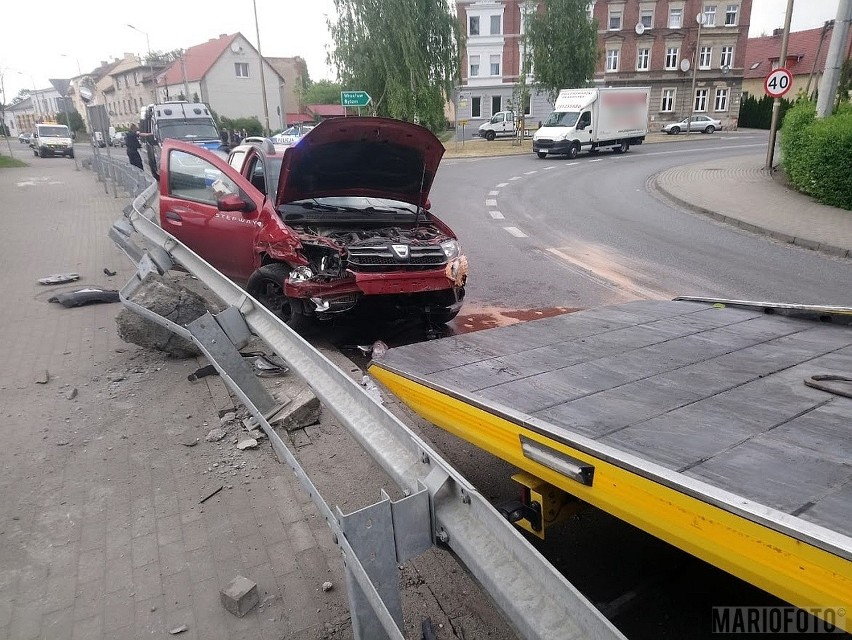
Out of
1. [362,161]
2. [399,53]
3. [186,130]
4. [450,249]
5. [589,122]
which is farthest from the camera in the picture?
[399,53]

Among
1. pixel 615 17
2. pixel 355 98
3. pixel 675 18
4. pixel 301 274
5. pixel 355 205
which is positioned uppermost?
pixel 615 17

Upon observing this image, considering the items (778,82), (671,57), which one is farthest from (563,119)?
(671,57)

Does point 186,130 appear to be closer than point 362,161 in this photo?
No

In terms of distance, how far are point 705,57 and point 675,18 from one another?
4317 mm

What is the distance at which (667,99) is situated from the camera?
53906mm

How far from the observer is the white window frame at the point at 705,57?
173 ft

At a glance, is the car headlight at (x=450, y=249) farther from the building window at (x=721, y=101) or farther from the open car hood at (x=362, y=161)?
the building window at (x=721, y=101)

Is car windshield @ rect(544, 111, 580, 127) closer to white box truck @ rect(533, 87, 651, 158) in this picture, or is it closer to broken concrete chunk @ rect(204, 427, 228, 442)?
white box truck @ rect(533, 87, 651, 158)

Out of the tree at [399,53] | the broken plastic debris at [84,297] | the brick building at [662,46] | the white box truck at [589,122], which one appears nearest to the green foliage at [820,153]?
the white box truck at [589,122]

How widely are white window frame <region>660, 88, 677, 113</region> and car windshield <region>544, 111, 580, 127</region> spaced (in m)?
29.5

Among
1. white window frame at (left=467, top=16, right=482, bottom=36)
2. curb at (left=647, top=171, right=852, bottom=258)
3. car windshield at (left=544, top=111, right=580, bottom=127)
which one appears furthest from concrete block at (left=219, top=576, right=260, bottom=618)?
white window frame at (left=467, top=16, right=482, bottom=36)

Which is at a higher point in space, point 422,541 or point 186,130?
point 186,130

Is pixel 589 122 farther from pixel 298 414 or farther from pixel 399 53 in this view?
pixel 298 414

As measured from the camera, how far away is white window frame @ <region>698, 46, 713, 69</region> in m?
52.7
